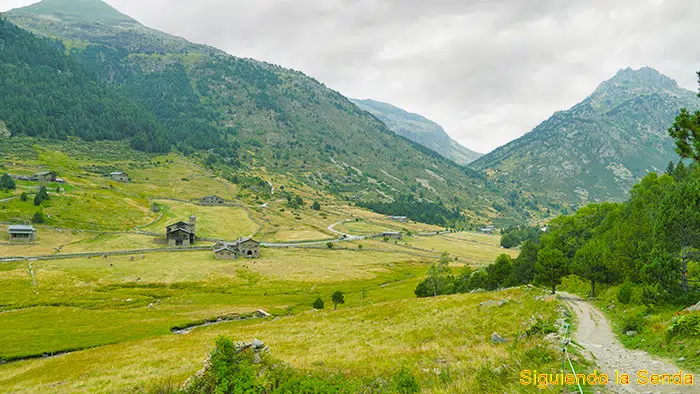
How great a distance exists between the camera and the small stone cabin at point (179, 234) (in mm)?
113688

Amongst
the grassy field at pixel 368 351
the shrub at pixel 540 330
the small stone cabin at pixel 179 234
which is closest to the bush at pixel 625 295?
the grassy field at pixel 368 351

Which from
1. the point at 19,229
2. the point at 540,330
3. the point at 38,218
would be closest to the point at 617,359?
the point at 540,330

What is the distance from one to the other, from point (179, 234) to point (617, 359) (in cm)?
11908

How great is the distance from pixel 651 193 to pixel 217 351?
217 ft

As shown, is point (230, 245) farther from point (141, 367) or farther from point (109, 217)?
point (141, 367)

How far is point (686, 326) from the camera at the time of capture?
18219 mm

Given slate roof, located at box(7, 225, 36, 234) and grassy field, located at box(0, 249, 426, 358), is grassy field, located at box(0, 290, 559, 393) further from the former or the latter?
slate roof, located at box(7, 225, 36, 234)

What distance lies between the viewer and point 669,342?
18.4 metres

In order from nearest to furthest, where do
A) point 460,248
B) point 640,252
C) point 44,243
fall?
point 640,252, point 44,243, point 460,248

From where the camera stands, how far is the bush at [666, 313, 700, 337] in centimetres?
1767

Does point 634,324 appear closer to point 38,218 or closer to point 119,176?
point 38,218

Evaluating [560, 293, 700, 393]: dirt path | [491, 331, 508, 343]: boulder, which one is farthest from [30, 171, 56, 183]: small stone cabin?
[560, 293, 700, 393]: dirt path

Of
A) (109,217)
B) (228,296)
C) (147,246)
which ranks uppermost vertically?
(109,217)

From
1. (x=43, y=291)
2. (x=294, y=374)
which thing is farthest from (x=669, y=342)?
(x=43, y=291)
